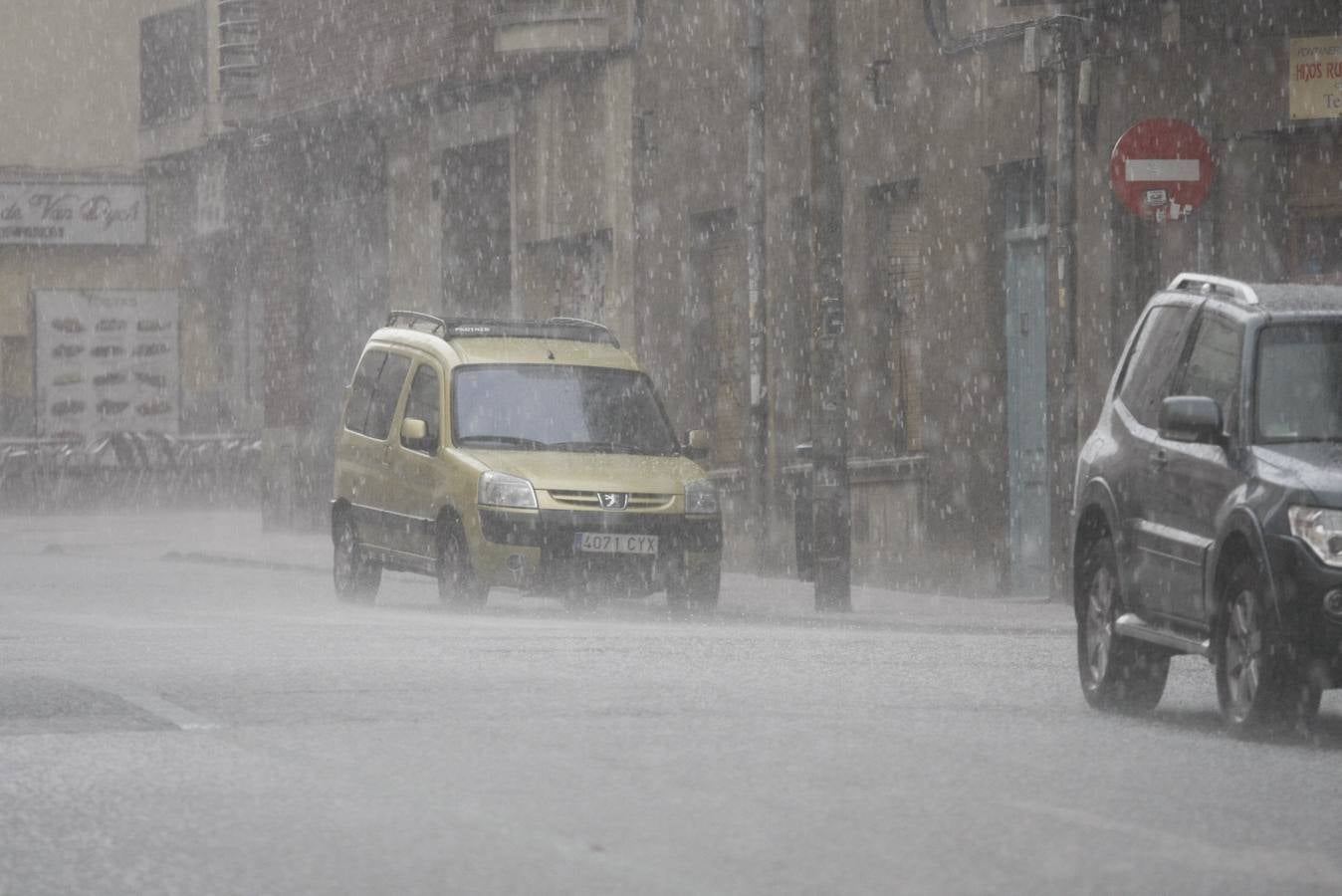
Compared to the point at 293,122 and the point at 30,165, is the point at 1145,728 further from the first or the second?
the point at 30,165

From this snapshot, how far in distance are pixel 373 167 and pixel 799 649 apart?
72.8ft

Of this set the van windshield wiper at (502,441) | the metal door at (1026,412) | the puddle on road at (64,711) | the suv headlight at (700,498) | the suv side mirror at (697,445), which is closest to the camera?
the puddle on road at (64,711)

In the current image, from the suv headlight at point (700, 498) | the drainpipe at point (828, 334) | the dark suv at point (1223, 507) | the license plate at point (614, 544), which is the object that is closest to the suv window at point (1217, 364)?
the dark suv at point (1223, 507)

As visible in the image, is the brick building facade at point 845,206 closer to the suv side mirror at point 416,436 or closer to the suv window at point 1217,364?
the suv side mirror at point 416,436

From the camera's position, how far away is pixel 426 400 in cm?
2103

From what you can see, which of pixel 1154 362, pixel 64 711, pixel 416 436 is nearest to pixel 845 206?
pixel 416 436

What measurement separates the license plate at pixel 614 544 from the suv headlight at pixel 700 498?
39 centimetres

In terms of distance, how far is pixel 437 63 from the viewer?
32062 millimetres

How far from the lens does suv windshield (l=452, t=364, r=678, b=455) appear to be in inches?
809

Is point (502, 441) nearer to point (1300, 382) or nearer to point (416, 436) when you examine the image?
point (416, 436)

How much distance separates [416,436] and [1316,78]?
658cm

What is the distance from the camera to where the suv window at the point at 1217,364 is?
1181cm

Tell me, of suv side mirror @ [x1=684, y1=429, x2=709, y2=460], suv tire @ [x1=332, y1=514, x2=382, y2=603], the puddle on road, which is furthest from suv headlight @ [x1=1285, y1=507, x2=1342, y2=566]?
suv tire @ [x1=332, y1=514, x2=382, y2=603]

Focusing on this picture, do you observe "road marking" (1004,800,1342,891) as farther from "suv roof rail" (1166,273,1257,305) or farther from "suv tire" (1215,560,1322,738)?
"suv roof rail" (1166,273,1257,305)
